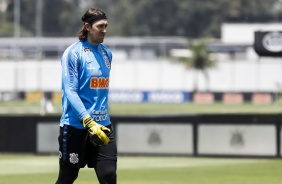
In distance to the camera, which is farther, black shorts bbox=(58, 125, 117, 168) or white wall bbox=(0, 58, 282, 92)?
white wall bbox=(0, 58, 282, 92)

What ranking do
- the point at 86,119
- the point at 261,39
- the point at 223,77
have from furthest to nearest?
the point at 223,77 → the point at 261,39 → the point at 86,119

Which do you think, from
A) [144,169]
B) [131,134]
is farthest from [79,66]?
[131,134]

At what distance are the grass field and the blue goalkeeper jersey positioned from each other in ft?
25.6

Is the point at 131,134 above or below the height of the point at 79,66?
below

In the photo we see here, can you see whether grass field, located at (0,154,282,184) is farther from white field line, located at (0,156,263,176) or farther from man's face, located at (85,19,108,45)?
man's face, located at (85,19,108,45)

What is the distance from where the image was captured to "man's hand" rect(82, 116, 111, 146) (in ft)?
30.4

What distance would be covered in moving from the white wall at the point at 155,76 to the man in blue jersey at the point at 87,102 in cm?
6960

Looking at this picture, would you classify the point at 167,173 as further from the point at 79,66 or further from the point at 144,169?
the point at 79,66

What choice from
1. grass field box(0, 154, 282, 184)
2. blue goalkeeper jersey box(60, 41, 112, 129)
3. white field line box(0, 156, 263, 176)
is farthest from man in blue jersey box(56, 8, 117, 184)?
white field line box(0, 156, 263, 176)

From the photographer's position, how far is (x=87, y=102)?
31.3 ft

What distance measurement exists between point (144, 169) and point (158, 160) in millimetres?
3127

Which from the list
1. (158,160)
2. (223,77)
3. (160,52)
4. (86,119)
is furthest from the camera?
(160,52)

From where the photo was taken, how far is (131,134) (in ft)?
84.1

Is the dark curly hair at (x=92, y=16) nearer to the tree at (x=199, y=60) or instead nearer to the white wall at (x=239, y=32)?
the tree at (x=199, y=60)
